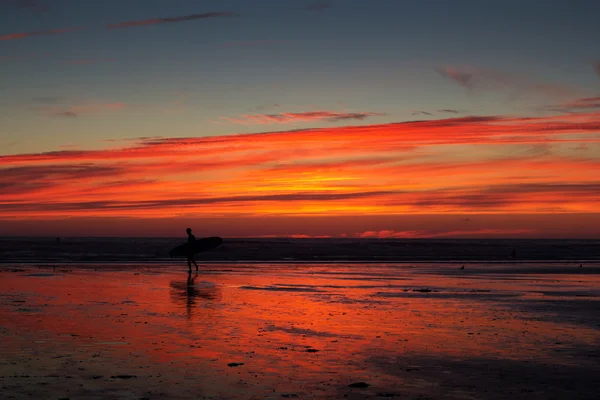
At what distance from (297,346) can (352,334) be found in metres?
2.12

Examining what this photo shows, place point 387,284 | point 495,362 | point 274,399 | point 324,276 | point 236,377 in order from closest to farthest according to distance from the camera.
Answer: point 274,399
point 236,377
point 495,362
point 387,284
point 324,276

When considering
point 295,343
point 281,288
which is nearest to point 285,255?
point 281,288

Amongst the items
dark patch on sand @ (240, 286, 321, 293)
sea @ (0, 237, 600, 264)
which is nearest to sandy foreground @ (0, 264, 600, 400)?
dark patch on sand @ (240, 286, 321, 293)

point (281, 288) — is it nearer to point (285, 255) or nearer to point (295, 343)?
point (295, 343)

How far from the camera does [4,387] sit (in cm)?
1095

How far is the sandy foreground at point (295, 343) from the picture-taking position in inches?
444

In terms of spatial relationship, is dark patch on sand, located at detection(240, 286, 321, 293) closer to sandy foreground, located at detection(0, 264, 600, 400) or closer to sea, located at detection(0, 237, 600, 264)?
sandy foreground, located at detection(0, 264, 600, 400)

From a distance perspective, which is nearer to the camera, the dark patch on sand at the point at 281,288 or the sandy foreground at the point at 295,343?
the sandy foreground at the point at 295,343

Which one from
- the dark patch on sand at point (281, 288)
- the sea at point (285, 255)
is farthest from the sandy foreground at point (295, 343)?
the sea at point (285, 255)

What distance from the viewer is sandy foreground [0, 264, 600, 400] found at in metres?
11.3

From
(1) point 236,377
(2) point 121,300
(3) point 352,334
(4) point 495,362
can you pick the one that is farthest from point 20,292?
(4) point 495,362

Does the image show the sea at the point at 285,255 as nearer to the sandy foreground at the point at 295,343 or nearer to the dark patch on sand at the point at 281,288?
the dark patch on sand at the point at 281,288

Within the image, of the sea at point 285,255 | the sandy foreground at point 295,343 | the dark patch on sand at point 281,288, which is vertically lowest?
the sandy foreground at point 295,343

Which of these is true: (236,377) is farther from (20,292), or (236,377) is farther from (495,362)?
(20,292)
